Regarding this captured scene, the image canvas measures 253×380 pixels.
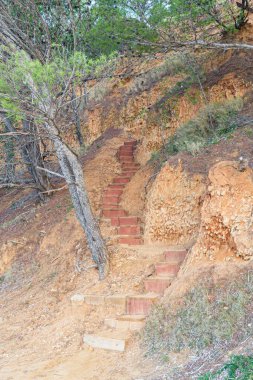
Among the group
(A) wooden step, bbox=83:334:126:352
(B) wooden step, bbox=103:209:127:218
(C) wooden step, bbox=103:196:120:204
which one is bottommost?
(A) wooden step, bbox=83:334:126:352

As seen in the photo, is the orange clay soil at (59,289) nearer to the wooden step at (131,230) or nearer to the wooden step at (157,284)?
the wooden step at (157,284)

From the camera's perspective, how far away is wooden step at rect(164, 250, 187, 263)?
Answer: 770 cm

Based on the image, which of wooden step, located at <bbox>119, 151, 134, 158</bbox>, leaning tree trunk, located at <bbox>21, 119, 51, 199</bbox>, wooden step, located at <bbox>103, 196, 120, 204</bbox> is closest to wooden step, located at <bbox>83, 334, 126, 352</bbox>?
wooden step, located at <bbox>103, 196, 120, 204</bbox>

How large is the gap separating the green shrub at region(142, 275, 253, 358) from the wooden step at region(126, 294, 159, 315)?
1.18 ft

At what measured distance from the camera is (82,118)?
18.6 metres

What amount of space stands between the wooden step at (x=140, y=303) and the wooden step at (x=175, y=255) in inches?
37.8

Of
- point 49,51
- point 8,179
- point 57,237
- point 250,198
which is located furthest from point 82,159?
point 250,198

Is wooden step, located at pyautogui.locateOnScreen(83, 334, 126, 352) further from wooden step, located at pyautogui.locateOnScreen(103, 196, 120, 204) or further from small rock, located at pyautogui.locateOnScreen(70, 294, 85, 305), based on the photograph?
wooden step, located at pyautogui.locateOnScreen(103, 196, 120, 204)

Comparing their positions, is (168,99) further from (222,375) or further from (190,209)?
(222,375)

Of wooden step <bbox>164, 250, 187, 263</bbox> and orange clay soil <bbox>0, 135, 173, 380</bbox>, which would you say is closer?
orange clay soil <bbox>0, 135, 173, 380</bbox>

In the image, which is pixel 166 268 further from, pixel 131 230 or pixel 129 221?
pixel 129 221

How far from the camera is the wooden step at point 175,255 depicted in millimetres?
7696

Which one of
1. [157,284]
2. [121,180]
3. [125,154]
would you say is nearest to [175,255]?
[157,284]

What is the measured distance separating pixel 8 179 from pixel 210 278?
7.28m
